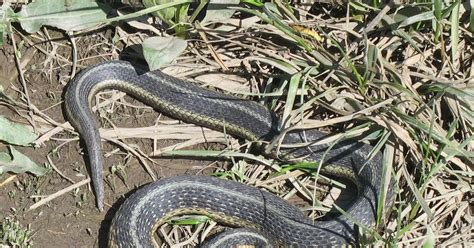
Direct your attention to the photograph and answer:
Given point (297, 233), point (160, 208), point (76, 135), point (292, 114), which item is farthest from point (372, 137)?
point (76, 135)

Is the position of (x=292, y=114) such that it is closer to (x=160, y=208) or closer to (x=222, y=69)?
(x=222, y=69)

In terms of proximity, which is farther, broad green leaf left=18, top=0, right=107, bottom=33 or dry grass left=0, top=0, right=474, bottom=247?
broad green leaf left=18, top=0, right=107, bottom=33

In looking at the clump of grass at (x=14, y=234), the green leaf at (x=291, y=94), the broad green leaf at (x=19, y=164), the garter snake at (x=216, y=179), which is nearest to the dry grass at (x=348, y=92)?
the green leaf at (x=291, y=94)

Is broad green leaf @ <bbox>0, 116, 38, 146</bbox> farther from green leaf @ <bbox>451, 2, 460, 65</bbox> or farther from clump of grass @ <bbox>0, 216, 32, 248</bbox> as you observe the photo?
green leaf @ <bbox>451, 2, 460, 65</bbox>

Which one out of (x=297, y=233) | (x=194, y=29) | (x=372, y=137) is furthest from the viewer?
(x=194, y=29)

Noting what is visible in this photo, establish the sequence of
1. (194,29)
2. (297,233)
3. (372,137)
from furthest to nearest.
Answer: (194,29) < (372,137) < (297,233)

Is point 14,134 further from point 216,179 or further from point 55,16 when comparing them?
point 216,179

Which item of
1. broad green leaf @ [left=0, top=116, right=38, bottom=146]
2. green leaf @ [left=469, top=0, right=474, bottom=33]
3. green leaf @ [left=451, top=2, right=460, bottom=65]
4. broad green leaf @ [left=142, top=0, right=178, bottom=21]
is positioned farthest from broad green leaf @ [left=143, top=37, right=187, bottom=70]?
green leaf @ [left=469, top=0, right=474, bottom=33]
